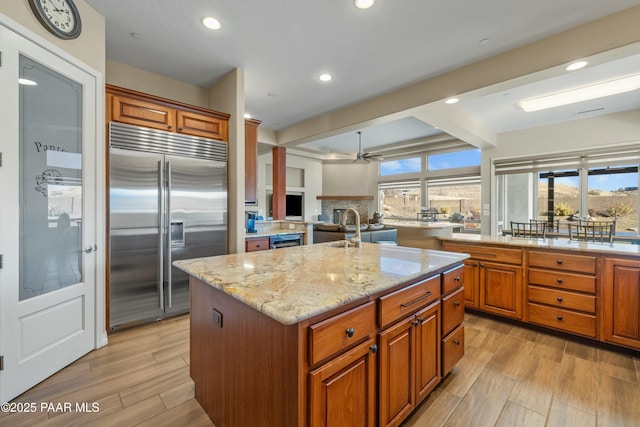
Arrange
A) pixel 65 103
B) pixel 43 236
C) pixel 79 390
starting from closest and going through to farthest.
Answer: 1. pixel 79 390
2. pixel 43 236
3. pixel 65 103

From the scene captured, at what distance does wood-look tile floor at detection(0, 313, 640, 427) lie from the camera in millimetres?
1570

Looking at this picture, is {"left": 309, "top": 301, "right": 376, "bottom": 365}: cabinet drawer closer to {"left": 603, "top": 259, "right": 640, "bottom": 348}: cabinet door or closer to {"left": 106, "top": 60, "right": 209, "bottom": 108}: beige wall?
{"left": 603, "top": 259, "right": 640, "bottom": 348}: cabinet door

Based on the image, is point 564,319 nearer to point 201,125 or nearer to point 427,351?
point 427,351

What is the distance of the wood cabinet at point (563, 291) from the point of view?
242 centimetres

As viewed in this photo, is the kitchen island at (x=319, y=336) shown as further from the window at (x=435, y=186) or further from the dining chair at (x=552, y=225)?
the window at (x=435, y=186)

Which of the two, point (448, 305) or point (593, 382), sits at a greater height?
point (448, 305)

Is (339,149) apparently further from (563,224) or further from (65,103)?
(65,103)

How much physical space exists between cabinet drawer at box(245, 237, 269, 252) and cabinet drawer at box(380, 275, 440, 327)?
2565 millimetres

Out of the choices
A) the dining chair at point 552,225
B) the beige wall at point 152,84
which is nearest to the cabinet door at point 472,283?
the dining chair at point 552,225

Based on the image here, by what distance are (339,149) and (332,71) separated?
489 cm

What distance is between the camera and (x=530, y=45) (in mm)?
2621

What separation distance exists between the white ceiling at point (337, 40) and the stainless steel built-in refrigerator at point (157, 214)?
0.91 meters

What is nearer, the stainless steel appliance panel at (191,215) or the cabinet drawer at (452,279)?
the cabinet drawer at (452,279)

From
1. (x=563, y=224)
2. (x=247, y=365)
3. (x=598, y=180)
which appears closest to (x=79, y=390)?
(x=247, y=365)
